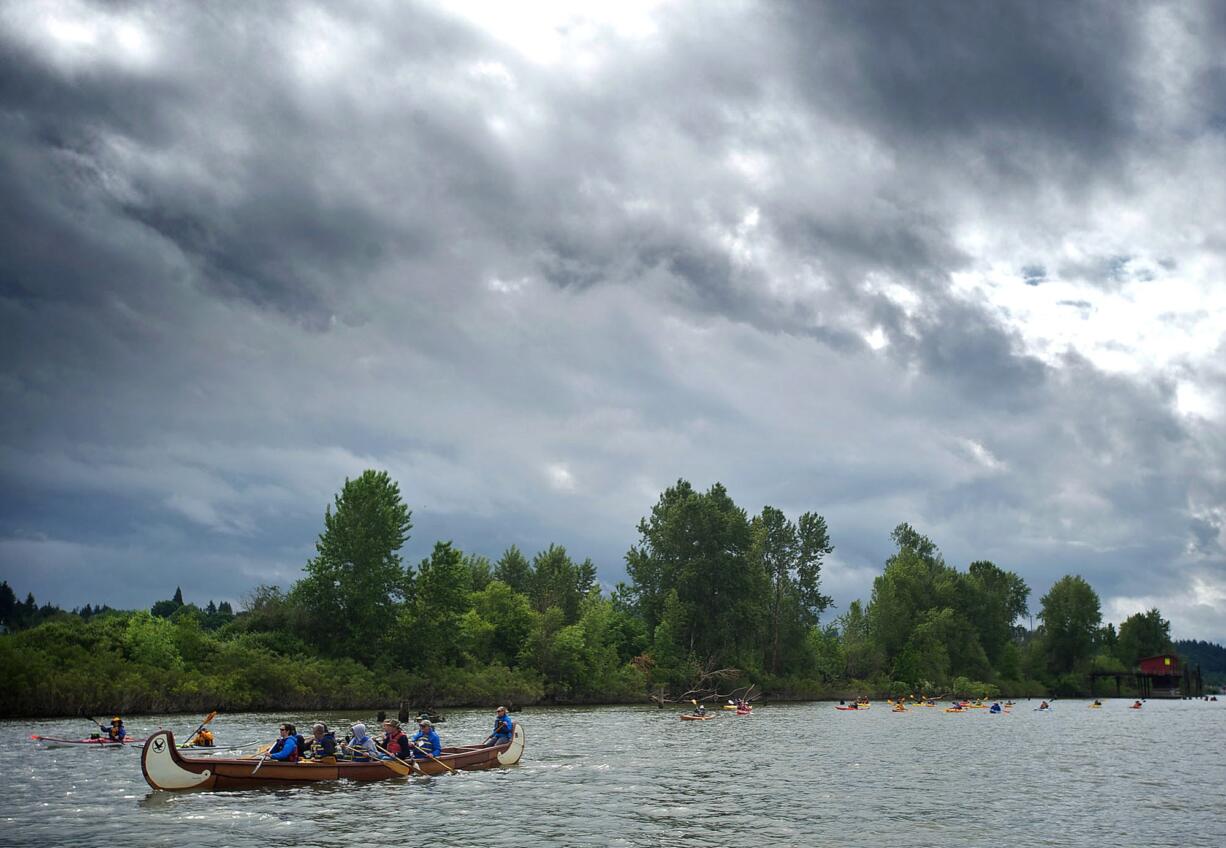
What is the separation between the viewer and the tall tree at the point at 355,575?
82.6 metres

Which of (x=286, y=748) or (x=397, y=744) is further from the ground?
(x=286, y=748)

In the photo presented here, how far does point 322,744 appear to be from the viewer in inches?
1297

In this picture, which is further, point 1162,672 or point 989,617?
point 1162,672

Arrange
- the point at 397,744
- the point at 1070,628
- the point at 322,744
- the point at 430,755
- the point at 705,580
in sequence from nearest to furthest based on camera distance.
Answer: the point at 322,744 < the point at 397,744 < the point at 430,755 < the point at 705,580 < the point at 1070,628

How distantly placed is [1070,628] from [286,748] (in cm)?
16698

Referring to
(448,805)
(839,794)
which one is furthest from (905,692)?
(448,805)

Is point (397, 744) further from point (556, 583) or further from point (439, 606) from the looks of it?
point (556, 583)

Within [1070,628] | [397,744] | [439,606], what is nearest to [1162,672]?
[1070,628]

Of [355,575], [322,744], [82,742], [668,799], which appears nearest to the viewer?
[668,799]

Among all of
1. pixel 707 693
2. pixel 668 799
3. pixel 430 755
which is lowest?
pixel 707 693

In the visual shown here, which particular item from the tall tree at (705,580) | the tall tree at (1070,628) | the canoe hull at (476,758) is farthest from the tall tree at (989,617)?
the canoe hull at (476,758)

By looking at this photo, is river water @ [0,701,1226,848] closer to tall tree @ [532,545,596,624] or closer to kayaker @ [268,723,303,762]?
kayaker @ [268,723,303,762]

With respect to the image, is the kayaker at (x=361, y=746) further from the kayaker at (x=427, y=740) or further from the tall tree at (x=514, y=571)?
the tall tree at (x=514, y=571)

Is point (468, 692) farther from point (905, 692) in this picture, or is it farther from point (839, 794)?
point (905, 692)
